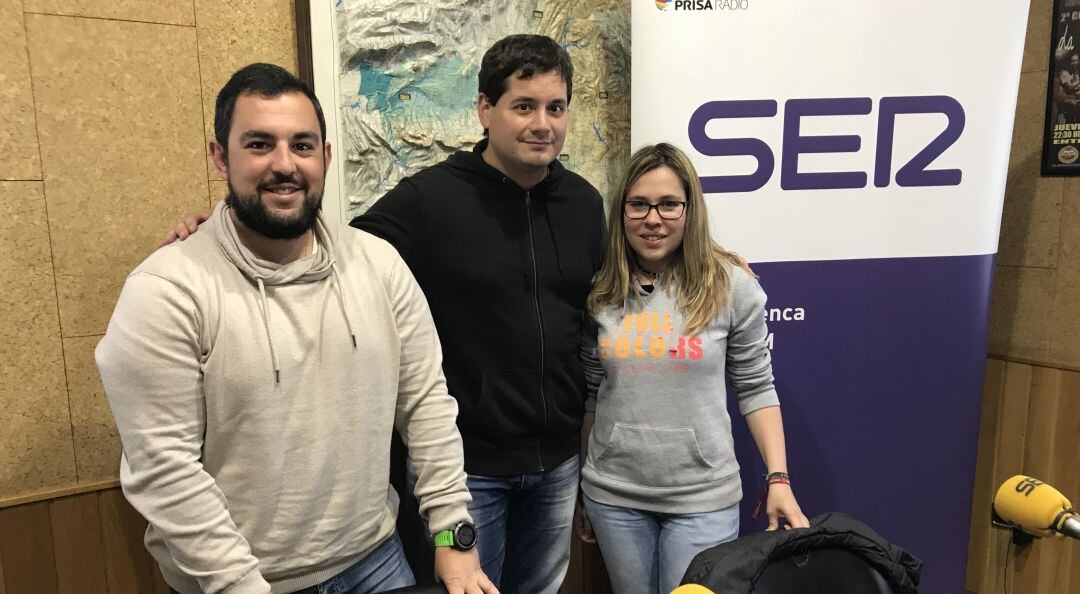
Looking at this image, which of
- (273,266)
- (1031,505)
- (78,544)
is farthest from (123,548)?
(1031,505)

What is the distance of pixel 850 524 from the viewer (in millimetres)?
1197

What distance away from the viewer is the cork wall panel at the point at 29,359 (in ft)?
5.45

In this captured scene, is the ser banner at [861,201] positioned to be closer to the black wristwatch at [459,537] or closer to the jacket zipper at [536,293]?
the jacket zipper at [536,293]

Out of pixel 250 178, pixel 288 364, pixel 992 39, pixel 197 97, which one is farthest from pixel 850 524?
pixel 197 97

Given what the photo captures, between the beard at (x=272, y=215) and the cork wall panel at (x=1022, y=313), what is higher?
the beard at (x=272, y=215)

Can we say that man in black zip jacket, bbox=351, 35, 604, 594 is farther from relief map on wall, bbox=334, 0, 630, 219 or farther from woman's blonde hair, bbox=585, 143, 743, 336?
relief map on wall, bbox=334, 0, 630, 219

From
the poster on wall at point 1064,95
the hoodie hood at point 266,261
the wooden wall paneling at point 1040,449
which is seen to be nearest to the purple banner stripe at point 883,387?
the wooden wall paneling at point 1040,449

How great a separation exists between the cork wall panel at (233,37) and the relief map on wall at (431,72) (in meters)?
0.17

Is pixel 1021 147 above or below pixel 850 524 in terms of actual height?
above

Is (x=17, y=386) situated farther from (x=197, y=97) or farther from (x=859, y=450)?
(x=859, y=450)

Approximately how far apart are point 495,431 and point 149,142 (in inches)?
47.2

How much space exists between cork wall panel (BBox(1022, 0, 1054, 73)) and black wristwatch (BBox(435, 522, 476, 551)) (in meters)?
2.61

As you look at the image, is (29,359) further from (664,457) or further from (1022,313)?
(1022,313)

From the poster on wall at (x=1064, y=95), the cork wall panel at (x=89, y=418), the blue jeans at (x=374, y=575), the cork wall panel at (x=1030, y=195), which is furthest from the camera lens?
the cork wall panel at (x=1030, y=195)
